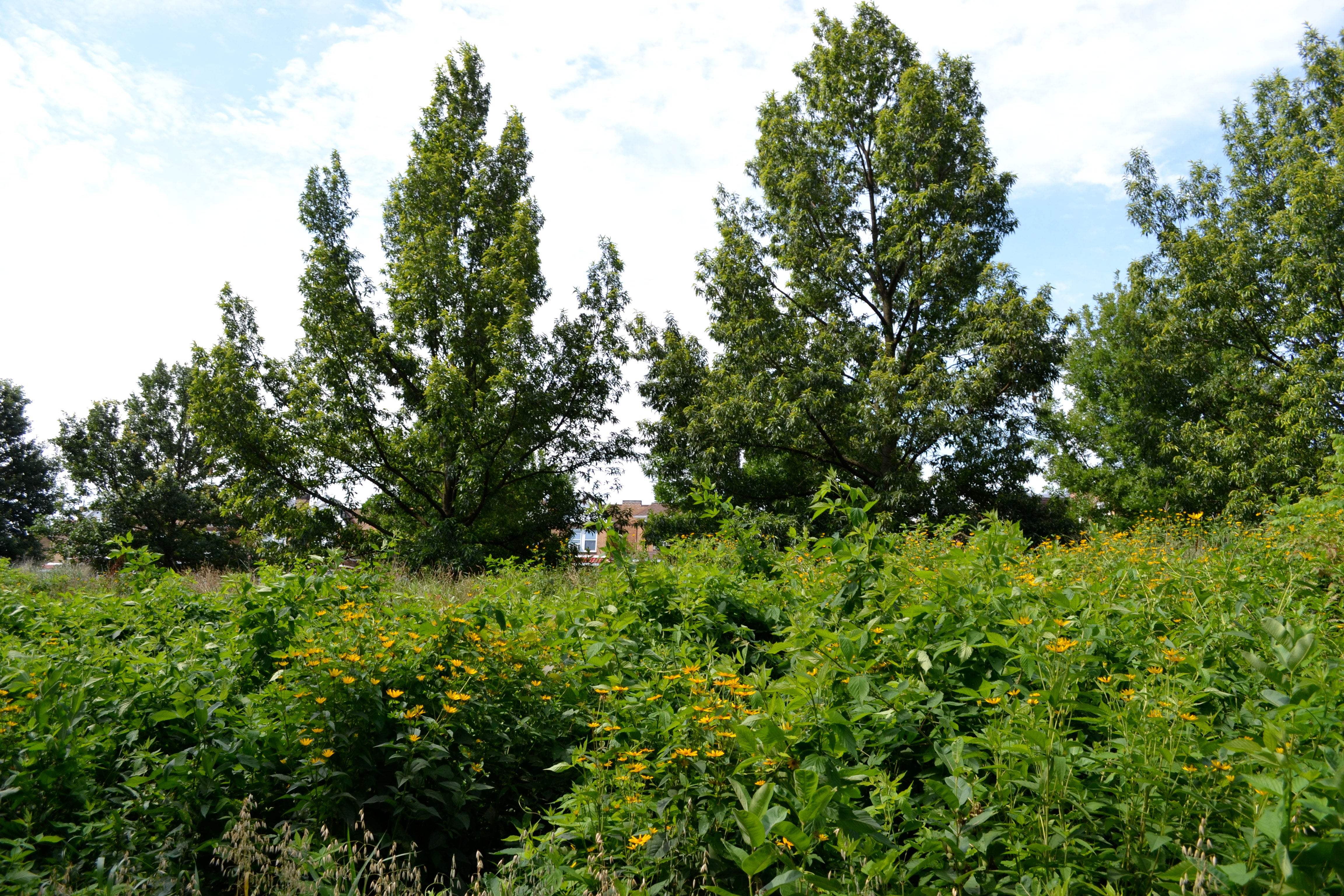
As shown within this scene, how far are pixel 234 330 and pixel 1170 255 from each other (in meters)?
24.0

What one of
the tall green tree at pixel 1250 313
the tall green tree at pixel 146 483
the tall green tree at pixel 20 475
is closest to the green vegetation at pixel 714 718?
the tall green tree at pixel 1250 313

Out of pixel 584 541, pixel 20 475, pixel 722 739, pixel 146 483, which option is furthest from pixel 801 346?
pixel 20 475

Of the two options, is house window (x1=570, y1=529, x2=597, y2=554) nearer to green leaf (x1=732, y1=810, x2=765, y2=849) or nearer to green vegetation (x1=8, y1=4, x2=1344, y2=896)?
green vegetation (x1=8, y1=4, x2=1344, y2=896)

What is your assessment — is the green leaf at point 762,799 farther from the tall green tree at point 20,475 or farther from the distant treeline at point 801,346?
the tall green tree at point 20,475

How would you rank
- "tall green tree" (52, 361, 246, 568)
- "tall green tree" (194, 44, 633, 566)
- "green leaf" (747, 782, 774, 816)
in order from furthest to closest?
"tall green tree" (52, 361, 246, 568)
"tall green tree" (194, 44, 633, 566)
"green leaf" (747, 782, 774, 816)

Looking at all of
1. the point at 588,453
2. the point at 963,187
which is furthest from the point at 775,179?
the point at 588,453

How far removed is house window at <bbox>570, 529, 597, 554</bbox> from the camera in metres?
17.7

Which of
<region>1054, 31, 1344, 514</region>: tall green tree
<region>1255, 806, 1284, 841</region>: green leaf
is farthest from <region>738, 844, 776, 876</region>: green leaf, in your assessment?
<region>1054, 31, 1344, 514</region>: tall green tree

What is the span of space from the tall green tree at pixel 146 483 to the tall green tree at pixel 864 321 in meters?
20.5

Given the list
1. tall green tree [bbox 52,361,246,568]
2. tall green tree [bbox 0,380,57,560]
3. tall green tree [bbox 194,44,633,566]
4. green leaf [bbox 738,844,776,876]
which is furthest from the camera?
tall green tree [bbox 0,380,57,560]

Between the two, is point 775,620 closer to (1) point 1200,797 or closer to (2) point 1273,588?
(1) point 1200,797

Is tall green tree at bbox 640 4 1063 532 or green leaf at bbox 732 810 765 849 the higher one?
tall green tree at bbox 640 4 1063 532

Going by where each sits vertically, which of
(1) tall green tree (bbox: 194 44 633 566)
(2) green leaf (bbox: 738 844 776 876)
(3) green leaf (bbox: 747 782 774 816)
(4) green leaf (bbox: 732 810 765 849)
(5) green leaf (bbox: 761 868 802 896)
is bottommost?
(5) green leaf (bbox: 761 868 802 896)

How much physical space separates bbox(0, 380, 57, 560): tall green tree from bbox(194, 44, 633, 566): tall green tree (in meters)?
27.4
